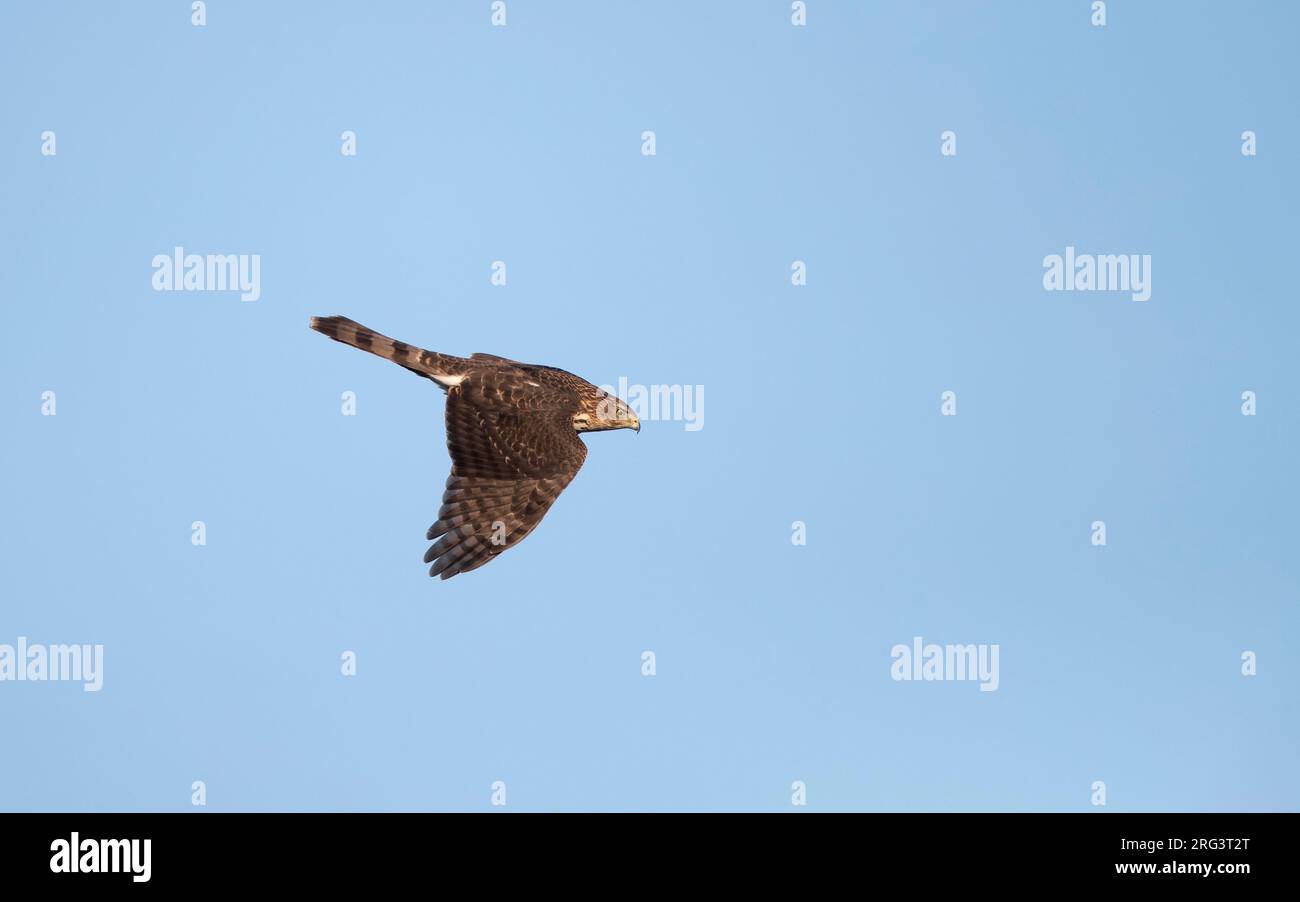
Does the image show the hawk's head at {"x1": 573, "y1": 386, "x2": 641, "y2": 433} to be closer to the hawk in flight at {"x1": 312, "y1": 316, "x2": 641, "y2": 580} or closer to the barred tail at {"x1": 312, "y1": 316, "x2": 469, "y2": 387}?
the hawk in flight at {"x1": 312, "y1": 316, "x2": 641, "y2": 580}

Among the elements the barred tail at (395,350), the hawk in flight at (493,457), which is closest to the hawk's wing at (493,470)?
the hawk in flight at (493,457)

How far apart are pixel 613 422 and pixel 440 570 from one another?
8.21ft

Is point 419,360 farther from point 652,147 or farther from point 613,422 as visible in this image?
point 652,147

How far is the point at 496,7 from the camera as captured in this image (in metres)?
25.8

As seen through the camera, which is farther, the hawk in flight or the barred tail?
the barred tail

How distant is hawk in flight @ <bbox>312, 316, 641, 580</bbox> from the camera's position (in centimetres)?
2112

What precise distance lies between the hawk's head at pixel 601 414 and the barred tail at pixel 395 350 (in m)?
1.35

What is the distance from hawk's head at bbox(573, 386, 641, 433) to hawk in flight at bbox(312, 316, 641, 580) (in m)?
0.18

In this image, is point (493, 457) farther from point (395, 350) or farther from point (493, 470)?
point (395, 350)

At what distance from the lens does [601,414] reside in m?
21.7

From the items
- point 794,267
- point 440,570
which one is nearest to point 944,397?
point 794,267

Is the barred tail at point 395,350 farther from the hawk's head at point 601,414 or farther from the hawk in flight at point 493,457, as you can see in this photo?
the hawk's head at point 601,414

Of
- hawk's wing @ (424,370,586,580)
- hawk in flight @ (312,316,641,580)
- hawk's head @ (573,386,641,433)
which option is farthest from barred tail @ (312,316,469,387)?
hawk's head @ (573,386,641,433)
